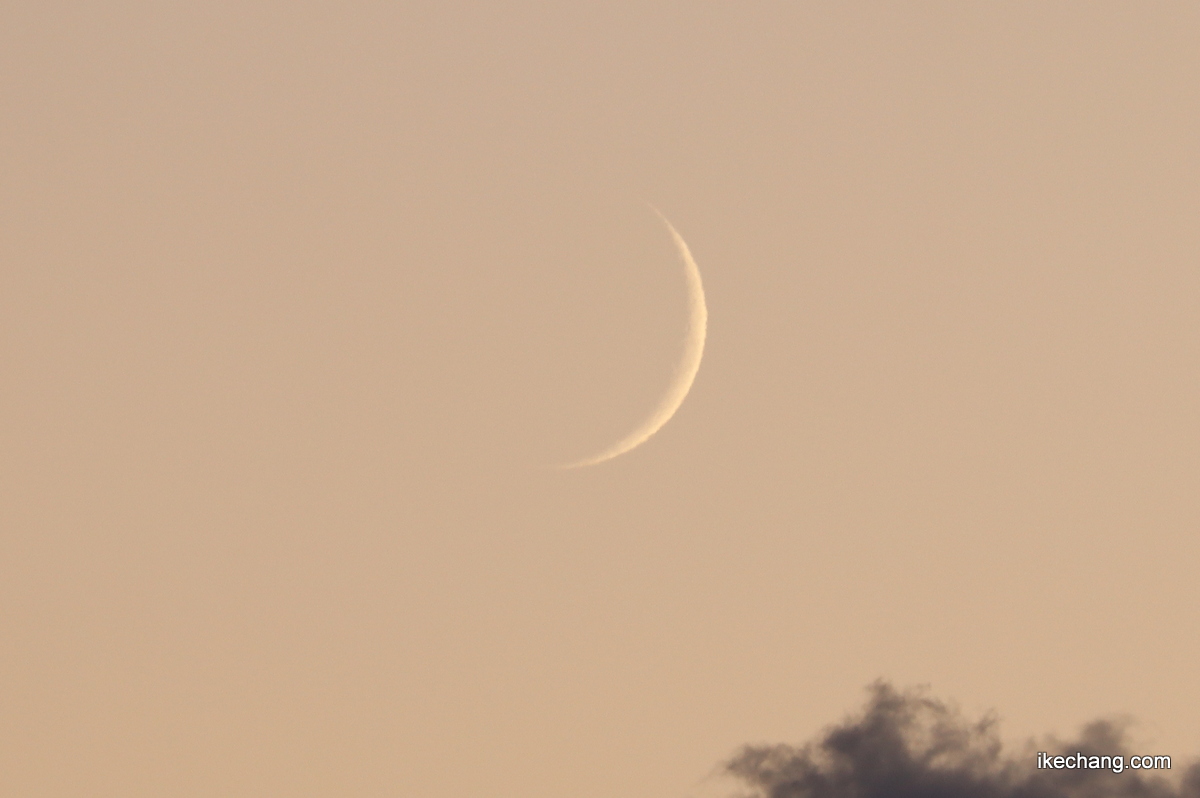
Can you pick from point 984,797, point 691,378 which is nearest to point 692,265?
point 691,378

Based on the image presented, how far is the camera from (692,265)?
132 m

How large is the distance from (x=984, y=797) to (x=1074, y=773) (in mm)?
13346

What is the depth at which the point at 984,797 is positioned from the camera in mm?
104188

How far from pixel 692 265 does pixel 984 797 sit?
312 ft

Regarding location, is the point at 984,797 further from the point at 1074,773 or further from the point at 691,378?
the point at 691,378

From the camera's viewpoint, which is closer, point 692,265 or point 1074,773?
point 1074,773

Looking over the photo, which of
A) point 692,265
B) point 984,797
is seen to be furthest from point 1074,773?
point 692,265

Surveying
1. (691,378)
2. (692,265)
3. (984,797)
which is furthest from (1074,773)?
(692,265)

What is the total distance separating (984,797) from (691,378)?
3044 inches

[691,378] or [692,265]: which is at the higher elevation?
[692,265]

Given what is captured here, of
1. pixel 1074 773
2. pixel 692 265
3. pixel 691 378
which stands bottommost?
pixel 1074 773

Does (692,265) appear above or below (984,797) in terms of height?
above

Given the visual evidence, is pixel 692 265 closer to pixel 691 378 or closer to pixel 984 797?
pixel 691 378

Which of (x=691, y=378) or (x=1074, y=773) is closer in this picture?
(x=1074, y=773)
